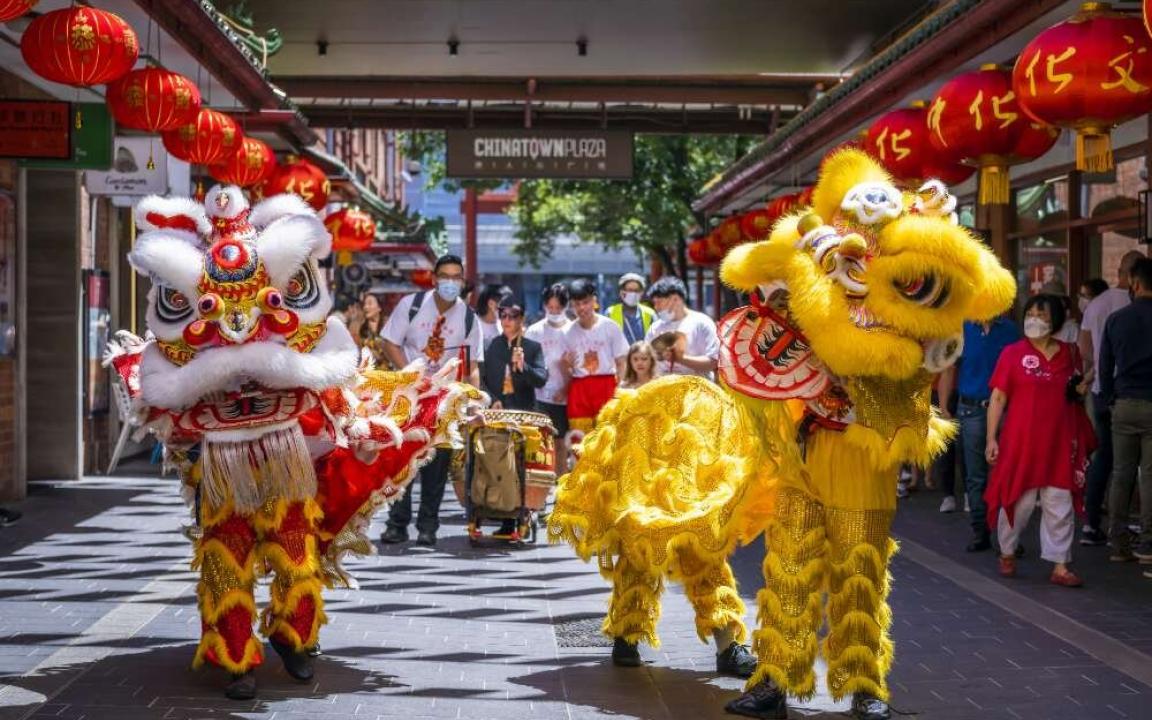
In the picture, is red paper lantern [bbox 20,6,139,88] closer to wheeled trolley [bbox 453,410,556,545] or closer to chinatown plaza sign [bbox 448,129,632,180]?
wheeled trolley [bbox 453,410,556,545]

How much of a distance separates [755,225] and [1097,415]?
884 centimetres

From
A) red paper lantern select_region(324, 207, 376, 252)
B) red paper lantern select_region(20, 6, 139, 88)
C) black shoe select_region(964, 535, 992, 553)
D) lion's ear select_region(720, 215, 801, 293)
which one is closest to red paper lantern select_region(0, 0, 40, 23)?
red paper lantern select_region(20, 6, 139, 88)

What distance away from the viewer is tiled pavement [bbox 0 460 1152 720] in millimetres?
6066

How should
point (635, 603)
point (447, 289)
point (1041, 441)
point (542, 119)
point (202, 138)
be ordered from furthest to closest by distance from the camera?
point (542, 119), point (202, 138), point (447, 289), point (1041, 441), point (635, 603)

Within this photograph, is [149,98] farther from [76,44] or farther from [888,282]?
[888,282]

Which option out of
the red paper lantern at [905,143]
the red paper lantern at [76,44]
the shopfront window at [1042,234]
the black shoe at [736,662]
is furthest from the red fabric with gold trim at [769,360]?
the shopfront window at [1042,234]

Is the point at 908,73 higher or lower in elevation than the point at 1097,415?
higher

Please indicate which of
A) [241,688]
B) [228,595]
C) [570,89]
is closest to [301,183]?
[570,89]

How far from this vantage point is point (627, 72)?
63.8 feet

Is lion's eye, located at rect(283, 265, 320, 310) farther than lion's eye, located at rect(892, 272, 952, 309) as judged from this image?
Yes

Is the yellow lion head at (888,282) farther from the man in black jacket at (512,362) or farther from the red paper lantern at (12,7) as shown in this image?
the man in black jacket at (512,362)

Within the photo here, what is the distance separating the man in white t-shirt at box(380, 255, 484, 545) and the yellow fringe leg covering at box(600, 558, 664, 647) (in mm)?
4178

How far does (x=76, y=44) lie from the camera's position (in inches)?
336

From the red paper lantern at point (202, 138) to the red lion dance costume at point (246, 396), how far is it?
208 inches
